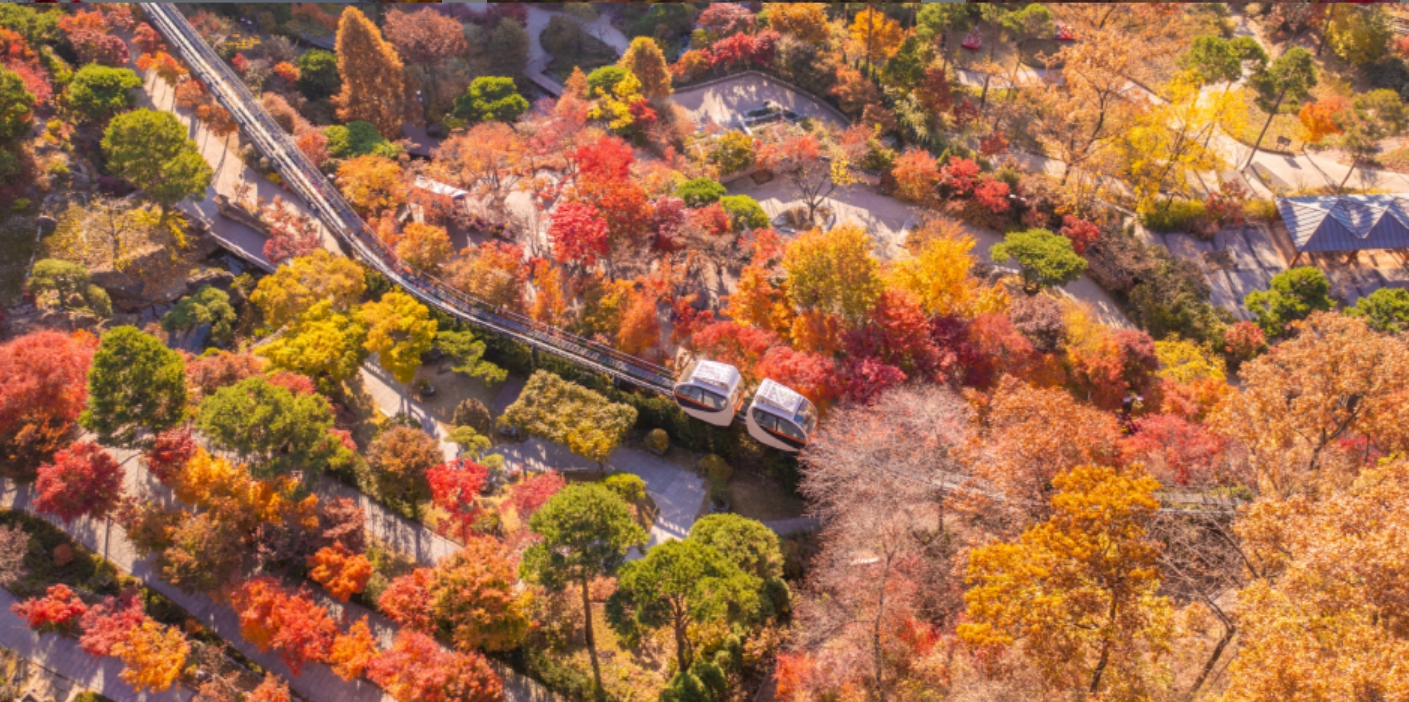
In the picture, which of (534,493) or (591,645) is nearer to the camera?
(591,645)

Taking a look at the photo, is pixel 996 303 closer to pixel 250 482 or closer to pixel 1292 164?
pixel 1292 164

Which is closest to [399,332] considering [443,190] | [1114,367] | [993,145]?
[443,190]

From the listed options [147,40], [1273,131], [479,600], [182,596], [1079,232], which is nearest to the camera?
[479,600]

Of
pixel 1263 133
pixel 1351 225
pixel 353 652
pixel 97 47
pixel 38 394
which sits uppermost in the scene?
pixel 1263 133

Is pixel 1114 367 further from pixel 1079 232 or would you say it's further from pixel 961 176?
pixel 961 176

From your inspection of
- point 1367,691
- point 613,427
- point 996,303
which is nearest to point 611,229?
point 613,427

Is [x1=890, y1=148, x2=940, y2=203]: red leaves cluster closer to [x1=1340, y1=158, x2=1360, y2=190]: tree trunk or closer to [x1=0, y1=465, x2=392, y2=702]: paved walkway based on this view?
[x1=1340, y1=158, x2=1360, y2=190]: tree trunk

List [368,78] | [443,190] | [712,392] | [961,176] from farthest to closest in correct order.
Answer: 1. [368,78]
2. [961,176]
3. [443,190]
4. [712,392]
